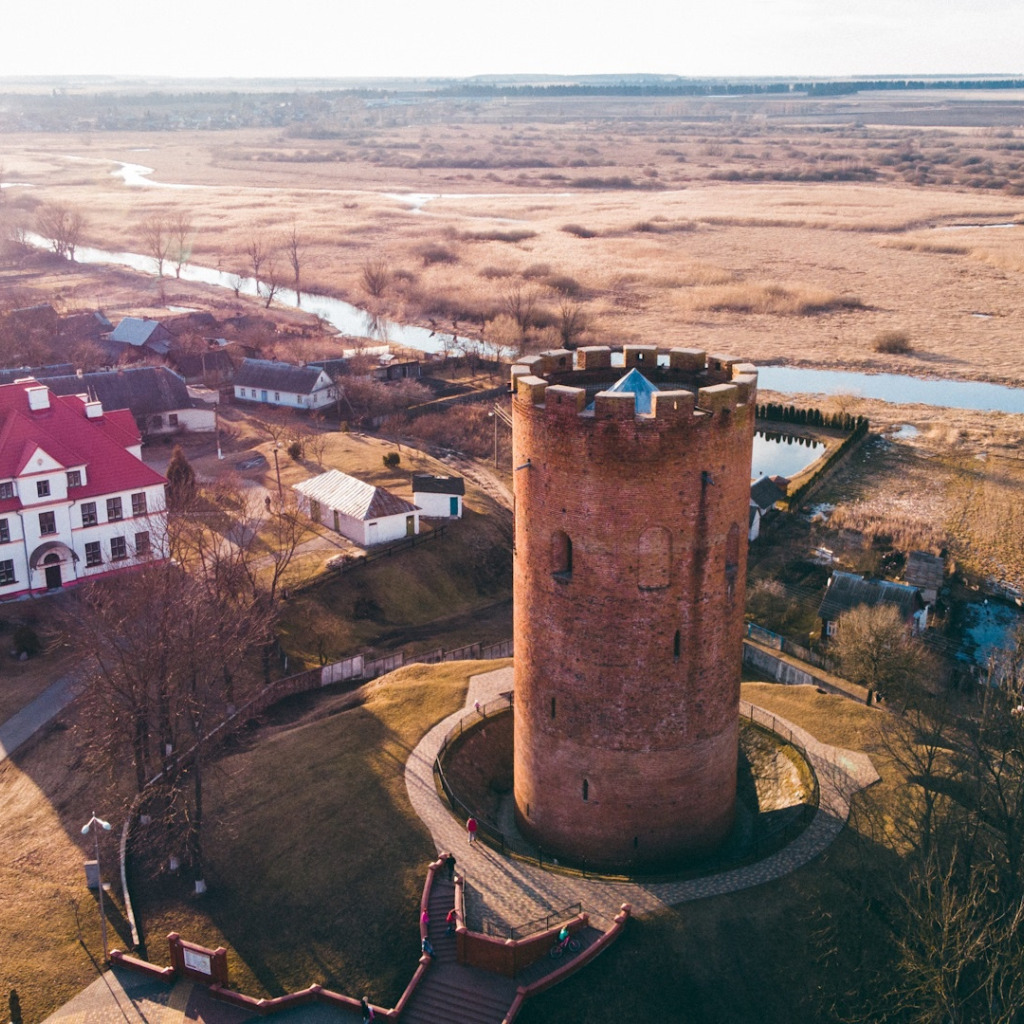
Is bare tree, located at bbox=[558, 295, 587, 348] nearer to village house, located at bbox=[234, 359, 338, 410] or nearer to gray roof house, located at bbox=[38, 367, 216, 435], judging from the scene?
village house, located at bbox=[234, 359, 338, 410]

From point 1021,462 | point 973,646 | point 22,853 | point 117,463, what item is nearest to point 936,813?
point 973,646

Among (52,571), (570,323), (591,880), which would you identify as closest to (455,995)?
(591,880)

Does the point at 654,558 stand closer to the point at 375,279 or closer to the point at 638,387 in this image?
the point at 638,387

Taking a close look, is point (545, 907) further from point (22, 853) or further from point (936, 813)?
point (22, 853)

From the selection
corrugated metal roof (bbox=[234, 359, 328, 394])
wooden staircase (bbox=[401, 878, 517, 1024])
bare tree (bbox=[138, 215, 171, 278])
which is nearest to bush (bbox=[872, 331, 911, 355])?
corrugated metal roof (bbox=[234, 359, 328, 394])

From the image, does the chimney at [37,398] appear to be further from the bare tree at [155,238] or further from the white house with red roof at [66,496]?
the bare tree at [155,238]
